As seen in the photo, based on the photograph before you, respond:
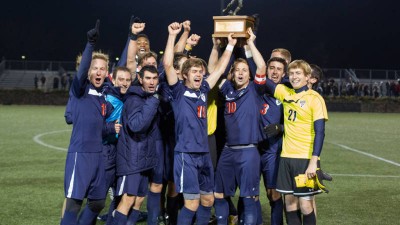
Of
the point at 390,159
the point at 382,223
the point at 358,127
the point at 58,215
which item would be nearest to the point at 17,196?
the point at 58,215

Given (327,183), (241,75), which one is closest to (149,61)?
(241,75)

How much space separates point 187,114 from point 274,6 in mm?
58594

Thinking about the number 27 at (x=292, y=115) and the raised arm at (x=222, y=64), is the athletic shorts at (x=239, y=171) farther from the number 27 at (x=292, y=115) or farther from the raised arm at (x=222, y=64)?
the raised arm at (x=222, y=64)

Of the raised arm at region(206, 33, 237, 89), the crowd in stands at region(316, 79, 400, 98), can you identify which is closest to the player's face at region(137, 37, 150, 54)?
the raised arm at region(206, 33, 237, 89)

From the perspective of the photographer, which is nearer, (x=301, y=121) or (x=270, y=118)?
(x=301, y=121)

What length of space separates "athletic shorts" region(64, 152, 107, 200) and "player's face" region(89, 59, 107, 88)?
700 millimetres

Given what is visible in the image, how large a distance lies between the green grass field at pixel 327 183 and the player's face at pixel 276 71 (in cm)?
187

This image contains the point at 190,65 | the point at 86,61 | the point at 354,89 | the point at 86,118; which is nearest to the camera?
the point at 86,61

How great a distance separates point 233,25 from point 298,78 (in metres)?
0.95

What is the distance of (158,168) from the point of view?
19.8ft

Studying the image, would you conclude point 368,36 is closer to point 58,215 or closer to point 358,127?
point 358,127

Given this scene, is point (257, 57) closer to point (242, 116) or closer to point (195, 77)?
point (242, 116)

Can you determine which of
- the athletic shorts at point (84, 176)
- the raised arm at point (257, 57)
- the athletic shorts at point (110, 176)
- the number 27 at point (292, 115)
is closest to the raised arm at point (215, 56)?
the raised arm at point (257, 57)

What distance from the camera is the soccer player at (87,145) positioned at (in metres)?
5.06
